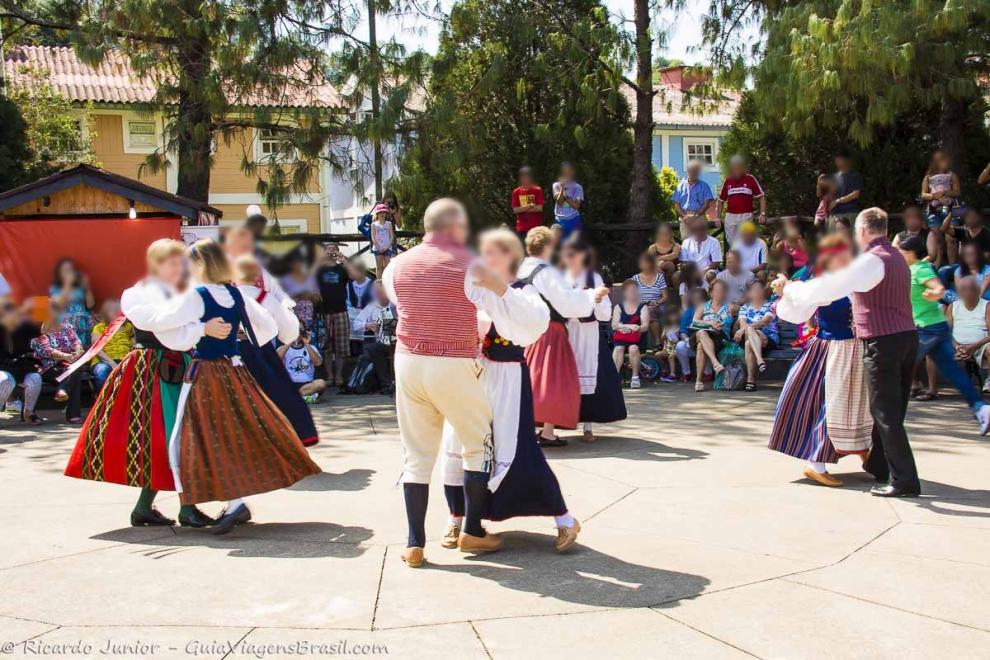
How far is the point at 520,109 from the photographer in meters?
15.9

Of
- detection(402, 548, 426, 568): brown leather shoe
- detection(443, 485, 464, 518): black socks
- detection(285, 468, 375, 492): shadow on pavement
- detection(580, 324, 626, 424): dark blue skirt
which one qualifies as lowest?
detection(285, 468, 375, 492): shadow on pavement

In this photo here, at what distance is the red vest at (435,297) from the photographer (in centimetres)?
492

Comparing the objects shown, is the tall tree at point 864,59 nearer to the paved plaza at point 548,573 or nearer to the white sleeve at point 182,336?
the paved plaza at point 548,573

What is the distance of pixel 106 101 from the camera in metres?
27.8

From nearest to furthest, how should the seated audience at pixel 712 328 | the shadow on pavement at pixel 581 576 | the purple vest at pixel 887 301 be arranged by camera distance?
1. the shadow on pavement at pixel 581 576
2. the purple vest at pixel 887 301
3. the seated audience at pixel 712 328

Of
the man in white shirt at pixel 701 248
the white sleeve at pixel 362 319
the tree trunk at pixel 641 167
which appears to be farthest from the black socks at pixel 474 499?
the tree trunk at pixel 641 167

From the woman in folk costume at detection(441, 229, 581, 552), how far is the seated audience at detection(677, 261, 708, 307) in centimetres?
736

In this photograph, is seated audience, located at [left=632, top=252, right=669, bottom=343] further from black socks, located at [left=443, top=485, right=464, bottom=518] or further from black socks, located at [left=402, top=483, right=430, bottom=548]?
black socks, located at [left=402, top=483, right=430, bottom=548]

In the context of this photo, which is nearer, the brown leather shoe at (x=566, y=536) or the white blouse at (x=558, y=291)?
the brown leather shoe at (x=566, y=536)

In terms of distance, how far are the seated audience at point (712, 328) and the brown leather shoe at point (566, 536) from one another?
6799 millimetres

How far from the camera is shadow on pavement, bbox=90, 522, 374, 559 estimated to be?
213 inches

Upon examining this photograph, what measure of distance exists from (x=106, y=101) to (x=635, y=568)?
26011mm

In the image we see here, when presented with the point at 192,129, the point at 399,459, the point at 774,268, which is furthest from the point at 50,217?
the point at 774,268

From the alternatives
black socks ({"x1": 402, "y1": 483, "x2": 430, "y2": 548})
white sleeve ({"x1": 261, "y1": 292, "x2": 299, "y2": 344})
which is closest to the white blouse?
black socks ({"x1": 402, "y1": 483, "x2": 430, "y2": 548})
